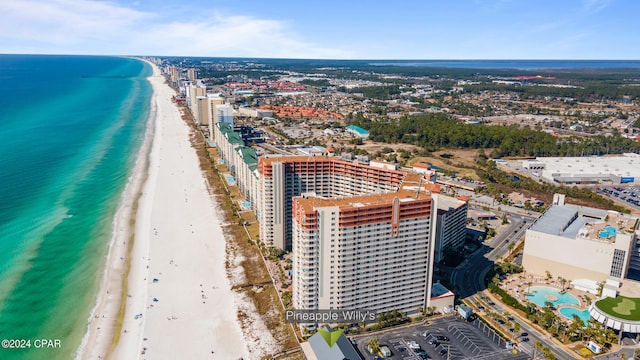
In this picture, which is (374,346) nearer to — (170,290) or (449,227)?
(170,290)

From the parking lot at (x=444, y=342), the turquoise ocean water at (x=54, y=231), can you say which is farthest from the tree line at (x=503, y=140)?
the parking lot at (x=444, y=342)

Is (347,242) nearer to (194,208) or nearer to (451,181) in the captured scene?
(194,208)

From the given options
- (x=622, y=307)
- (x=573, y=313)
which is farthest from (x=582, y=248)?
(x=622, y=307)

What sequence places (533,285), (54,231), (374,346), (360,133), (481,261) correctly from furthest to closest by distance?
(360,133)
(54,231)
(481,261)
(533,285)
(374,346)

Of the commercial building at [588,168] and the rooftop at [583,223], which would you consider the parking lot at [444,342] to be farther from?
the commercial building at [588,168]

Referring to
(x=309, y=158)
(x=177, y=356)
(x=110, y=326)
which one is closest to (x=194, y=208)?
(x=309, y=158)

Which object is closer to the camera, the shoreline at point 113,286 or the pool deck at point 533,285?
the shoreline at point 113,286

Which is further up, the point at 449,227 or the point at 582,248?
the point at 582,248
